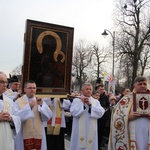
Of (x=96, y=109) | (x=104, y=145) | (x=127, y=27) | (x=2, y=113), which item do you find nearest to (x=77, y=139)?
(x=96, y=109)

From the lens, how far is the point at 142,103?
4.64m

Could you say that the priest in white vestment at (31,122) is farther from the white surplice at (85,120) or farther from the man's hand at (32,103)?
the white surplice at (85,120)

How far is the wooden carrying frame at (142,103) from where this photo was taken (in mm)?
4602

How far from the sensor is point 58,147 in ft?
25.6

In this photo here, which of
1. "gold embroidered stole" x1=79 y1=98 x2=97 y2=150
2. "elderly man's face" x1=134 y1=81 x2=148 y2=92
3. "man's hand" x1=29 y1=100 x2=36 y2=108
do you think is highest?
"elderly man's face" x1=134 y1=81 x2=148 y2=92

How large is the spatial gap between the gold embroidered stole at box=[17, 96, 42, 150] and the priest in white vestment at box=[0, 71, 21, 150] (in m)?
0.80

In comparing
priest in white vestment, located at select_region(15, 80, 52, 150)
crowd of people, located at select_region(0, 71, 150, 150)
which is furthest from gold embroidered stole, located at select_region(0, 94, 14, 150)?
priest in white vestment, located at select_region(15, 80, 52, 150)

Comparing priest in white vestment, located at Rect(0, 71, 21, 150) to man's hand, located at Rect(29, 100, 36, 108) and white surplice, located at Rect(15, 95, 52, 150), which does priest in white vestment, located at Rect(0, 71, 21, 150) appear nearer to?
white surplice, located at Rect(15, 95, 52, 150)

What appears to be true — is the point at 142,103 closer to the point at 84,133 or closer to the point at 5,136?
Result: the point at 84,133

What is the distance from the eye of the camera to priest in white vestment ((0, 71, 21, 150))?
14.4ft

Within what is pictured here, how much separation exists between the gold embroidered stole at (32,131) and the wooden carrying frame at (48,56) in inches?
29.1

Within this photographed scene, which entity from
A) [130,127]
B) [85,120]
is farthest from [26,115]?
[130,127]

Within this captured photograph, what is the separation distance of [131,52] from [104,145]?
2068 centimetres

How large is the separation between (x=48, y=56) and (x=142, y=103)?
2.76m
